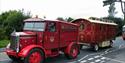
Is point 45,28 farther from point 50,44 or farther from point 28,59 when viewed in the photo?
point 28,59

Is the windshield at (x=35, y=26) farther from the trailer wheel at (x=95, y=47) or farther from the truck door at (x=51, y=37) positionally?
the trailer wheel at (x=95, y=47)

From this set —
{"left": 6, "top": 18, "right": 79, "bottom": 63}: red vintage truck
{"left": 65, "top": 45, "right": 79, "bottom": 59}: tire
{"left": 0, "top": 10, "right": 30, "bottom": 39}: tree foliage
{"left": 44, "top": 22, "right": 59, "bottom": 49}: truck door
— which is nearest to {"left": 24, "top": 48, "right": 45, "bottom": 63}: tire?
{"left": 6, "top": 18, "right": 79, "bottom": 63}: red vintage truck

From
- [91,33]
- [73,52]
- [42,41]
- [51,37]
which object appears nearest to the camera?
[42,41]

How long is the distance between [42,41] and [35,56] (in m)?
1.18

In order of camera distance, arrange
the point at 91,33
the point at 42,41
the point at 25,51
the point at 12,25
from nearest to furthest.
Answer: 1. the point at 25,51
2. the point at 42,41
3. the point at 91,33
4. the point at 12,25

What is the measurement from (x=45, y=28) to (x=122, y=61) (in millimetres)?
5235

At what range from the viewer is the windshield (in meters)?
15.1

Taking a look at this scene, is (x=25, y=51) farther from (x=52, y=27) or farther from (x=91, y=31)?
(x=91, y=31)

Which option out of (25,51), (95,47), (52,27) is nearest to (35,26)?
(52,27)

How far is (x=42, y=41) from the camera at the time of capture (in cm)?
1497

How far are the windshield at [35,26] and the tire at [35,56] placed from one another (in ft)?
4.70

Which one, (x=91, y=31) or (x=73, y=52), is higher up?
(x=91, y=31)

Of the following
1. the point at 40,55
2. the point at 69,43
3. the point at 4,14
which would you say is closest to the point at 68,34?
the point at 69,43

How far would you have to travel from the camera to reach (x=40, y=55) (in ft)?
47.4
